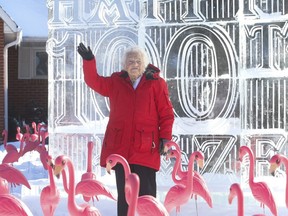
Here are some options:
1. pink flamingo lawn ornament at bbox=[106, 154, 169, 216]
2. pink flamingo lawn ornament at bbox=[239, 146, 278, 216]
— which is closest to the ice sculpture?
pink flamingo lawn ornament at bbox=[239, 146, 278, 216]

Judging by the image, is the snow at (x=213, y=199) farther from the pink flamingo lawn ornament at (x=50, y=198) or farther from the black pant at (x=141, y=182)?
the black pant at (x=141, y=182)

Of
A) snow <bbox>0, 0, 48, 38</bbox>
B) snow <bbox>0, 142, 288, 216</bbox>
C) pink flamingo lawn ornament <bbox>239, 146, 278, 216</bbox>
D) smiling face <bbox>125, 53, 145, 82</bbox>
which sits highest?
Answer: snow <bbox>0, 0, 48, 38</bbox>

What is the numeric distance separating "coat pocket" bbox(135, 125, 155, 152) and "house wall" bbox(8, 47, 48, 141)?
10592 millimetres

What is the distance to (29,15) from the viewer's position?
51.6 ft

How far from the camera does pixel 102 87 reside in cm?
413

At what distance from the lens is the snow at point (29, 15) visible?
14495 millimetres

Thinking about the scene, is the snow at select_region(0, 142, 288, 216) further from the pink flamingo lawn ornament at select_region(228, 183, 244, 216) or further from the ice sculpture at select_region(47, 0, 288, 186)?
the pink flamingo lawn ornament at select_region(228, 183, 244, 216)

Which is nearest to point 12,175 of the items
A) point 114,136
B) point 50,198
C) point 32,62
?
point 50,198

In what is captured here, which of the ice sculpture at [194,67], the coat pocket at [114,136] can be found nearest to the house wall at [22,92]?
the ice sculpture at [194,67]

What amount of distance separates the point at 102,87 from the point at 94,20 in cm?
230

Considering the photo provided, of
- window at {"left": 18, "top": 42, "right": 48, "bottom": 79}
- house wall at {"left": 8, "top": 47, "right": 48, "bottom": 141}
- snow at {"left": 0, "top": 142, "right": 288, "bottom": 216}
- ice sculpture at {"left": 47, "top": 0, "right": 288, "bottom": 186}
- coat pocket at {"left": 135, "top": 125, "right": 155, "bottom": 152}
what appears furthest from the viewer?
window at {"left": 18, "top": 42, "right": 48, "bottom": 79}

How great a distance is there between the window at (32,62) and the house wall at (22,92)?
127 millimetres

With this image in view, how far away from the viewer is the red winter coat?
4031 millimetres

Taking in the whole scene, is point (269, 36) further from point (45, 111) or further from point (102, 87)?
point (45, 111)
